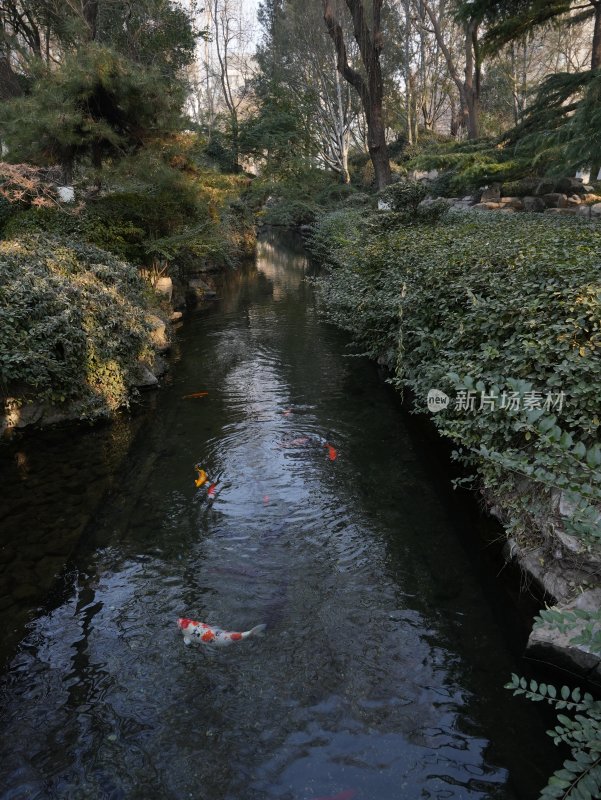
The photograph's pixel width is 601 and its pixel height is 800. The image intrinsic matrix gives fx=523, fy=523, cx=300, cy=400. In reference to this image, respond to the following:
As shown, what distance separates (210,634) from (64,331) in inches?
195

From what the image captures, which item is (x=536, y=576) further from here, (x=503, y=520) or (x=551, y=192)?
(x=551, y=192)

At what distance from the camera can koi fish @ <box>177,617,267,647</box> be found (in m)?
3.65

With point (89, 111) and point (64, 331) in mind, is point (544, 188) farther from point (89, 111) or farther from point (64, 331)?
point (64, 331)

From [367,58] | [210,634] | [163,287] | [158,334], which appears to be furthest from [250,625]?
[367,58]

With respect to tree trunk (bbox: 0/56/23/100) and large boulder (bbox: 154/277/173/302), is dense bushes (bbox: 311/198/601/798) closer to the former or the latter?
large boulder (bbox: 154/277/173/302)

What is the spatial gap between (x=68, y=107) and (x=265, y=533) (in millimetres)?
10406

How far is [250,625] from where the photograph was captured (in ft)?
12.6

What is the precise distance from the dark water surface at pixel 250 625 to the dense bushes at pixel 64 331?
2.45ft

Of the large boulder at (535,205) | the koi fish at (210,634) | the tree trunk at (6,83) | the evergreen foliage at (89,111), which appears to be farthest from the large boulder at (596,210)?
the tree trunk at (6,83)

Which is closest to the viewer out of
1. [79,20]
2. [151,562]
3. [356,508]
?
[151,562]

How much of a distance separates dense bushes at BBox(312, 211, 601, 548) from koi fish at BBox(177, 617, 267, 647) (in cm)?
209

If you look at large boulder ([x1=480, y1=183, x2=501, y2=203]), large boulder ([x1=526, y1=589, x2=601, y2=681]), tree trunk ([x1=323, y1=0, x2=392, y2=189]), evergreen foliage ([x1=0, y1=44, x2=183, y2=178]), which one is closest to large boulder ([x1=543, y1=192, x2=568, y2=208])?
large boulder ([x1=480, y1=183, x2=501, y2=203])

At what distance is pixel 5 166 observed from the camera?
9.59 metres

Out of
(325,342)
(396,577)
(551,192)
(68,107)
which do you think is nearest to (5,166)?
(68,107)
